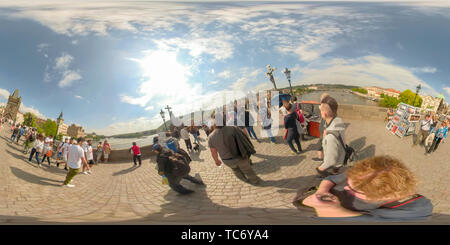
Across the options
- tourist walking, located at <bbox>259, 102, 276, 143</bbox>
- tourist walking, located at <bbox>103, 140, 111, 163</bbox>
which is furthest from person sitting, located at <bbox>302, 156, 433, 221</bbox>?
tourist walking, located at <bbox>103, 140, 111, 163</bbox>

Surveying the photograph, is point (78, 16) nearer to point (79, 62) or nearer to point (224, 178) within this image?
point (79, 62)

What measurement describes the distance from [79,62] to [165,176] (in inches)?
53.2

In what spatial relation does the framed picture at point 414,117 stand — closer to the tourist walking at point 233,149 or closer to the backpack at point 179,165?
the tourist walking at point 233,149

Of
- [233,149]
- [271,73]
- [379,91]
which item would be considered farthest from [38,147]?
[379,91]

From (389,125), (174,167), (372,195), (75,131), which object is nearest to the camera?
(372,195)

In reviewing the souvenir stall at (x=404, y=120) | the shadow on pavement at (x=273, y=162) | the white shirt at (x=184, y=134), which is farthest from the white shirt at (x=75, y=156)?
the souvenir stall at (x=404, y=120)

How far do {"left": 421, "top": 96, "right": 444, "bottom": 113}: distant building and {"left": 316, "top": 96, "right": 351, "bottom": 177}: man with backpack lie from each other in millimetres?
713

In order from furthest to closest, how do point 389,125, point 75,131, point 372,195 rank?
point 75,131 → point 389,125 → point 372,195

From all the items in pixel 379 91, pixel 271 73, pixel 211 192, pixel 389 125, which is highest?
pixel 271 73

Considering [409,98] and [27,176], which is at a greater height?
[409,98]

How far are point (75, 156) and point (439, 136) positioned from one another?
3.22 meters

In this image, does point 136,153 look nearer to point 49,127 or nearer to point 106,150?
point 106,150

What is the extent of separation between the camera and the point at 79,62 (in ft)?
6.04

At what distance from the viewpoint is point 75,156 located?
1879 millimetres
